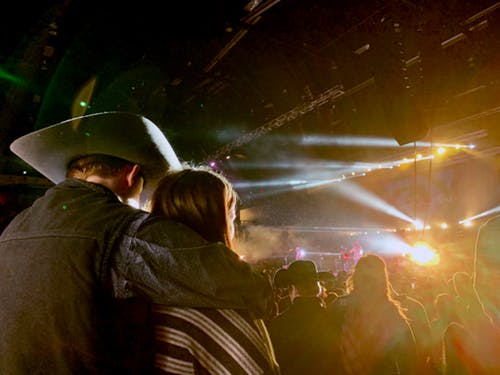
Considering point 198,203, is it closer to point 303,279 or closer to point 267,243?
point 303,279

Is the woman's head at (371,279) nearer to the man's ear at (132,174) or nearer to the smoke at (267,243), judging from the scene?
the man's ear at (132,174)

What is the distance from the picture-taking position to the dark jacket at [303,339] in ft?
9.19

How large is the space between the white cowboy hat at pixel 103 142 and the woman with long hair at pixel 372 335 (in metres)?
2.39

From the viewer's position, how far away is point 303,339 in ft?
9.29

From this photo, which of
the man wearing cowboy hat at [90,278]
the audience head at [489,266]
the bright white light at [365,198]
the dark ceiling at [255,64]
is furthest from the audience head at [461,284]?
the bright white light at [365,198]

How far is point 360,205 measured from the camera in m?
16.5

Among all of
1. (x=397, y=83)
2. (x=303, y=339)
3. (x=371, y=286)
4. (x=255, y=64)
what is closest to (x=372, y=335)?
(x=371, y=286)

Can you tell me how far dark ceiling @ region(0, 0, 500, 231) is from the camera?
180 inches

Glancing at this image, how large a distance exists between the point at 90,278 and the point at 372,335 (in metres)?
2.65

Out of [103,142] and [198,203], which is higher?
[103,142]

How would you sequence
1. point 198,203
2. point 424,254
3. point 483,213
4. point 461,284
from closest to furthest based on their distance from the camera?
point 198,203 < point 461,284 < point 424,254 < point 483,213

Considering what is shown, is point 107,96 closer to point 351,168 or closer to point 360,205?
point 351,168

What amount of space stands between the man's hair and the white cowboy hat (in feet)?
0.06

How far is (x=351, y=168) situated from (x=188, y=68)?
7967 millimetres
